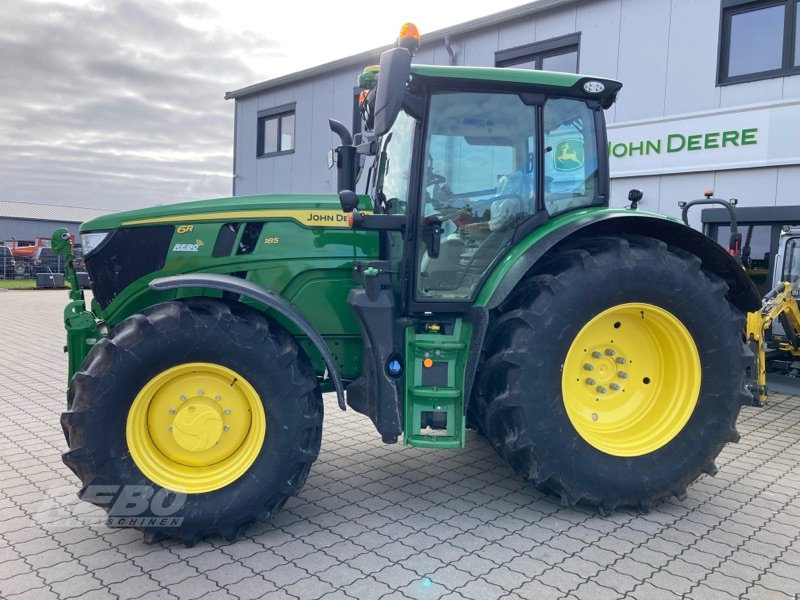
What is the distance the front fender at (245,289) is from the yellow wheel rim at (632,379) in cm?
139

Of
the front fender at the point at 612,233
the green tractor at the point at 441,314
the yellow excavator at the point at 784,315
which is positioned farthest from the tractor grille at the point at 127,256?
the yellow excavator at the point at 784,315

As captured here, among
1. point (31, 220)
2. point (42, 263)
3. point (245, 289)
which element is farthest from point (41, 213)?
point (245, 289)

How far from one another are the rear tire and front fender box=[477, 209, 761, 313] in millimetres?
113

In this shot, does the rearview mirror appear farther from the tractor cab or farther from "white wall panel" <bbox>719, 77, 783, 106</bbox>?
"white wall panel" <bbox>719, 77, 783, 106</bbox>

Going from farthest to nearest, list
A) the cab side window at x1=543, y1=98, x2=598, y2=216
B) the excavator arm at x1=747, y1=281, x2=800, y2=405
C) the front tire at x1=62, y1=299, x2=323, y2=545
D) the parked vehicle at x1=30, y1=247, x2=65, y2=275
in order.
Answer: the parked vehicle at x1=30, y1=247, x2=65, y2=275 → the excavator arm at x1=747, y1=281, x2=800, y2=405 → the cab side window at x1=543, y1=98, x2=598, y2=216 → the front tire at x1=62, y1=299, x2=323, y2=545

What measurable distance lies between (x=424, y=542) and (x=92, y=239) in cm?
244

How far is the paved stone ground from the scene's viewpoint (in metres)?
2.79

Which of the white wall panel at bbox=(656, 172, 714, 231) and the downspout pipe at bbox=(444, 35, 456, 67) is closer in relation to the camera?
the white wall panel at bbox=(656, 172, 714, 231)

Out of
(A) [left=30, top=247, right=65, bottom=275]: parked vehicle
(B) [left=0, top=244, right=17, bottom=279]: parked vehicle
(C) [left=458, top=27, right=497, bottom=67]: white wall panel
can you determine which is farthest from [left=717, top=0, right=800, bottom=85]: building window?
(B) [left=0, top=244, right=17, bottom=279]: parked vehicle

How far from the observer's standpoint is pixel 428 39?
11266 millimetres

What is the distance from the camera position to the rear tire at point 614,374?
133 inches

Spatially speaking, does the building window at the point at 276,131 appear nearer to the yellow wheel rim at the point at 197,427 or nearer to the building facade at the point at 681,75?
the building facade at the point at 681,75

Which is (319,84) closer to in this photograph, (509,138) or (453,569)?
(509,138)

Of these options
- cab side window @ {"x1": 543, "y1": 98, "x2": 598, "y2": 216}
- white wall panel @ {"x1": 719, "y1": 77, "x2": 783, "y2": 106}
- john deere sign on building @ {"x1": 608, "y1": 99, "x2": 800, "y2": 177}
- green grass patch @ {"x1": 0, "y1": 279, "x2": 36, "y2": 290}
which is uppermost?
white wall panel @ {"x1": 719, "y1": 77, "x2": 783, "y2": 106}
